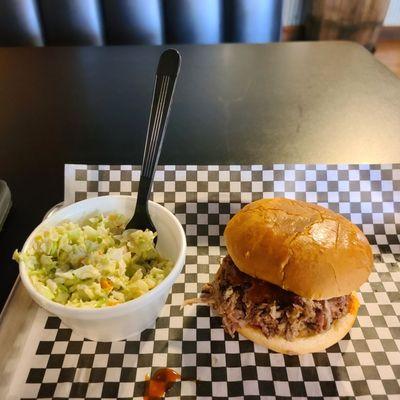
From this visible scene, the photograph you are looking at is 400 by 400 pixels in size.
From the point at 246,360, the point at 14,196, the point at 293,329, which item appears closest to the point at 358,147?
the point at 293,329

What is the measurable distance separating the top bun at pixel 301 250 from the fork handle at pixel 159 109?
0.29 meters

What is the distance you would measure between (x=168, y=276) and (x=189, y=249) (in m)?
0.40

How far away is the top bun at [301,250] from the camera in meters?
1.12

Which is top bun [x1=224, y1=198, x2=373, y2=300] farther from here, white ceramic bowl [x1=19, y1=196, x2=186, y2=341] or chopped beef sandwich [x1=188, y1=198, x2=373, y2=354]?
white ceramic bowl [x1=19, y1=196, x2=186, y2=341]

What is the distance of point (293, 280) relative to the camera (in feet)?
3.69

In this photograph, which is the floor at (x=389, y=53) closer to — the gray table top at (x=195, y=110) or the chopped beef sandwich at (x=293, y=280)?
the gray table top at (x=195, y=110)

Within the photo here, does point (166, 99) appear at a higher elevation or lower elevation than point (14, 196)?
higher

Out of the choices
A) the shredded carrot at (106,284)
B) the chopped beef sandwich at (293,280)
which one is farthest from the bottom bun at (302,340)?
the shredded carrot at (106,284)

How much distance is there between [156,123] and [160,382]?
69 centimetres

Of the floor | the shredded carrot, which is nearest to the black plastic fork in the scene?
the shredded carrot

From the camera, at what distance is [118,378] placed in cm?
108

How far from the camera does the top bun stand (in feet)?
3.68

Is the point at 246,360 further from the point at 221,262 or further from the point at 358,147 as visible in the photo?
the point at 358,147

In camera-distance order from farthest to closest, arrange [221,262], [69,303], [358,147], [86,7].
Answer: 1. [86,7]
2. [358,147]
3. [221,262]
4. [69,303]
